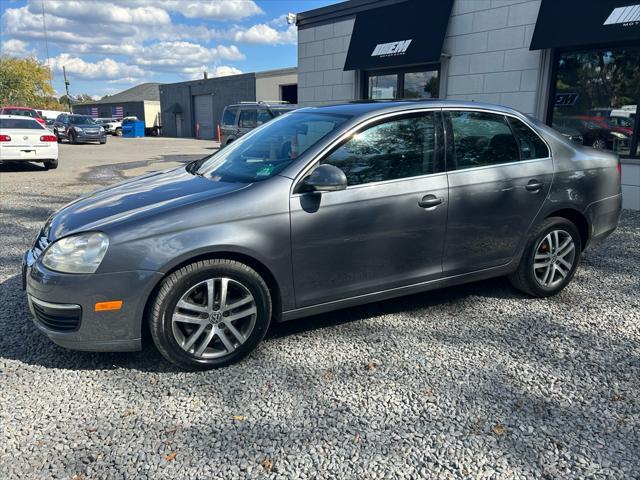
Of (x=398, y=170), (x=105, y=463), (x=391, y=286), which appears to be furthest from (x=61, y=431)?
(x=398, y=170)

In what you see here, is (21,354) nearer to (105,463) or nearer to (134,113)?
(105,463)

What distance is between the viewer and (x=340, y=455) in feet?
7.95

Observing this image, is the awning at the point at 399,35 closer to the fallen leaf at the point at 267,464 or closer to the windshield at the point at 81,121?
the fallen leaf at the point at 267,464

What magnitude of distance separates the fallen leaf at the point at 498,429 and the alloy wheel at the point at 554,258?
6.43 feet

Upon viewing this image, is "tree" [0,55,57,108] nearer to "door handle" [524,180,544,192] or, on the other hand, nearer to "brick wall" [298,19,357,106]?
→ "brick wall" [298,19,357,106]

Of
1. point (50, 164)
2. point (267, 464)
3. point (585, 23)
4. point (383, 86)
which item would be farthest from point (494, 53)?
point (50, 164)

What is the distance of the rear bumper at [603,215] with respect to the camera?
441 cm

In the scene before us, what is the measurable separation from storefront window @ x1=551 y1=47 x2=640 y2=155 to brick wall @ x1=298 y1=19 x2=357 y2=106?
4.90m

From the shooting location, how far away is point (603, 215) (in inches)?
177

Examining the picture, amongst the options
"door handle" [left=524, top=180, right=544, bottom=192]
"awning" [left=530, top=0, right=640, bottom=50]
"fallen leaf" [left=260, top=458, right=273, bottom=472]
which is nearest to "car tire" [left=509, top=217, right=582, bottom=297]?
"door handle" [left=524, top=180, right=544, bottom=192]

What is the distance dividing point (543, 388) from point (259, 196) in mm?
2054

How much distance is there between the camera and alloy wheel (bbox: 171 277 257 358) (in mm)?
3055

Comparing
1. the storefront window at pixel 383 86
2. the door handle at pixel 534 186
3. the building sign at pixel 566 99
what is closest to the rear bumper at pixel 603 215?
the door handle at pixel 534 186

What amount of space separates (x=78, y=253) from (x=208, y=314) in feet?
2.70
